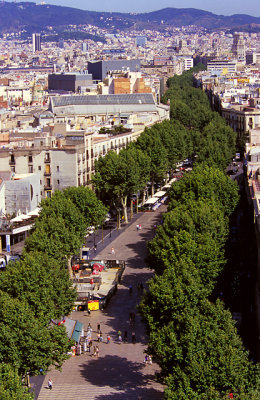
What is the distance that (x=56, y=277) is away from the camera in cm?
4384

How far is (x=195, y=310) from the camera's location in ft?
128

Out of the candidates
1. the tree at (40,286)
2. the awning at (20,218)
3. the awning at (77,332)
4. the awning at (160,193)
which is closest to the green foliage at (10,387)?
the tree at (40,286)

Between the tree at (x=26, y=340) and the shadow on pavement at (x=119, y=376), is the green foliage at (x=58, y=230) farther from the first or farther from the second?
the tree at (x=26, y=340)

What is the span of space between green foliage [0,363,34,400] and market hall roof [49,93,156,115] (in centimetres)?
9695

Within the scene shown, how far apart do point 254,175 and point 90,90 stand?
9344cm

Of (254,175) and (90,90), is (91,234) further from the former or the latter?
(90,90)

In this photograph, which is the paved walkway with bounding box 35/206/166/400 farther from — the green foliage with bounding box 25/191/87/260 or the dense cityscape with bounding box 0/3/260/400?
the green foliage with bounding box 25/191/87/260

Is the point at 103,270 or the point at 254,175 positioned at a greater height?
the point at 254,175

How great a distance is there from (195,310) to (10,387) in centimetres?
1102

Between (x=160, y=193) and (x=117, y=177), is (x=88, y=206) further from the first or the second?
(x=160, y=193)

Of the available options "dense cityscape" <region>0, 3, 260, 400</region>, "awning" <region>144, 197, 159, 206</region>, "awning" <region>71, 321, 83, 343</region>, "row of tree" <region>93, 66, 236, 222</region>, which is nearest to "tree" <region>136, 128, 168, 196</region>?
"row of tree" <region>93, 66, 236, 222</region>

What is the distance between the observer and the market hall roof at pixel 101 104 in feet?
423

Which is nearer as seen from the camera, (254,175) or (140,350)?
(140,350)

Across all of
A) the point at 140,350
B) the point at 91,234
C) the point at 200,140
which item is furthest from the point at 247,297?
the point at 200,140
